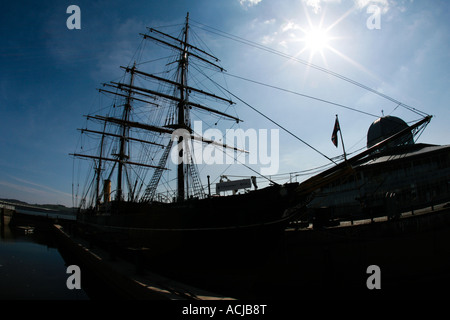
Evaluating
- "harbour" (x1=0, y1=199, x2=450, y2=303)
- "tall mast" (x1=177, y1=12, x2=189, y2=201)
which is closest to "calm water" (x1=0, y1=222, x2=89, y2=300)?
"harbour" (x1=0, y1=199, x2=450, y2=303)

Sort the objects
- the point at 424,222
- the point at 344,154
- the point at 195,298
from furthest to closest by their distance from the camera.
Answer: the point at 424,222 < the point at 344,154 < the point at 195,298

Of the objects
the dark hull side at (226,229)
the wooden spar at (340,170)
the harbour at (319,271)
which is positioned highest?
the wooden spar at (340,170)

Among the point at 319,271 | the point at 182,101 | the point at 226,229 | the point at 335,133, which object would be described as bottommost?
the point at 319,271

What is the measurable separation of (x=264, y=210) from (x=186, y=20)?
18977 mm

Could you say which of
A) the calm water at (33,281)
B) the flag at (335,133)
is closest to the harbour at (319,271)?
the calm water at (33,281)

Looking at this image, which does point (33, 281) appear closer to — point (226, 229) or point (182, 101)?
point (226, 229)

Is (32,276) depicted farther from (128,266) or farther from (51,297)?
(128,266)

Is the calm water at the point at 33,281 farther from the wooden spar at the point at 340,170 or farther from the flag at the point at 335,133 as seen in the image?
the flag at the point at 335,133

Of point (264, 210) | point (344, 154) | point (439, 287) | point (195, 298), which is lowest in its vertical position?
point (439, 287)

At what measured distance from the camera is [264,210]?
9.48 meters

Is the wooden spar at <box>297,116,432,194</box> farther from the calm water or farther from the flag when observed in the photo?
the calm water

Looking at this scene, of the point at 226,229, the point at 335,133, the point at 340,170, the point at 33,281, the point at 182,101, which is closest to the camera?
the point at 340,170

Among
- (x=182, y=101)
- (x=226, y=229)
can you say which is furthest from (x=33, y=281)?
(x=182, y=101)
